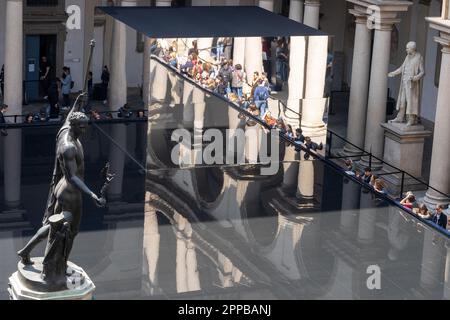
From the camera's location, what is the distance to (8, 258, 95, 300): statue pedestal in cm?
2980

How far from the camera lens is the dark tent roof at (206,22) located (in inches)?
1750

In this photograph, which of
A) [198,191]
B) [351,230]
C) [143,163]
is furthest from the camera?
[143,163]

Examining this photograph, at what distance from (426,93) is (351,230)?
49.9 ft

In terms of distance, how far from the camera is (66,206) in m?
29.8

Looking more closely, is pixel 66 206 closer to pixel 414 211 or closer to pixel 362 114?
pixel 414 211

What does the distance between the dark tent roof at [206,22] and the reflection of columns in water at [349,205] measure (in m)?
5.46

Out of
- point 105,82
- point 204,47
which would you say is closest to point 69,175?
point 204,47

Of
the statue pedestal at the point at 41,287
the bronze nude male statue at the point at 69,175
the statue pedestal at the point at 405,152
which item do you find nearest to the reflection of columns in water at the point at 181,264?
the statue pedestal at the point at 41,287

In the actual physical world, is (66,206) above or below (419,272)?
above

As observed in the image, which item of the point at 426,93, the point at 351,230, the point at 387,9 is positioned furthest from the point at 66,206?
the point at 426,93

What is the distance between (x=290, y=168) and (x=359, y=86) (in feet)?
13.2

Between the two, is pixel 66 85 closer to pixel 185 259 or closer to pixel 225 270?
pixel 185 259

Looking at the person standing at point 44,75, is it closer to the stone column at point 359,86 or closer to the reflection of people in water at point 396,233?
the stone column at point 359,86

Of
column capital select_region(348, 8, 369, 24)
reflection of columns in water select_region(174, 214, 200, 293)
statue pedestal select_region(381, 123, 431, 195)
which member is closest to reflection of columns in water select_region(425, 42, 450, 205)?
statue pedestal select_region(381, 123, 431, 195)
